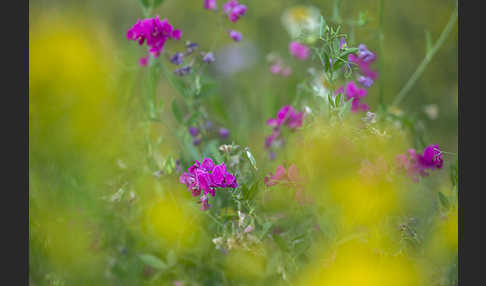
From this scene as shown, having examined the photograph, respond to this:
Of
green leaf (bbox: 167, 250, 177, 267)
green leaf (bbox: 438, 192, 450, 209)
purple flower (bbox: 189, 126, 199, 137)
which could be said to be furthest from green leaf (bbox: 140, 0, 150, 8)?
green leaf (bbox: 438, 192, 450, 209)

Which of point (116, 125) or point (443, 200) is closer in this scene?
point (443, 200)

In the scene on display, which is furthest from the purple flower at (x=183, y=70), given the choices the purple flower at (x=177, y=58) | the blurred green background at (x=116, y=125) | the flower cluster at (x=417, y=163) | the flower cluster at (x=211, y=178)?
the flower cluster at (x=417, y=163)

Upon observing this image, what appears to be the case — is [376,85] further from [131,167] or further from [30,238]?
[30,238]

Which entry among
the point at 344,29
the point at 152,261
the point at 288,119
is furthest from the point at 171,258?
the point at 344,29

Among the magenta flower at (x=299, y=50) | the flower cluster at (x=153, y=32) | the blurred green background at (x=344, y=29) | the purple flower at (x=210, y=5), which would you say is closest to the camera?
the flower cluster at (x=153, y=32)

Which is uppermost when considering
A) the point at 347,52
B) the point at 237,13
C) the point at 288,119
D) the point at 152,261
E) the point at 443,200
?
the point at 237,13

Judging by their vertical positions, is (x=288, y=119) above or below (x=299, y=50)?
below

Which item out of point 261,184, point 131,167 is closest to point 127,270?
point 131,167

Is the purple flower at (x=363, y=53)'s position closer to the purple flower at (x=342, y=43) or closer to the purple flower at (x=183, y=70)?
the purple flower at (x=342, y=43)

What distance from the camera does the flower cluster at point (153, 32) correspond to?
99 cm

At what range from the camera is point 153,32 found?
3.29ft

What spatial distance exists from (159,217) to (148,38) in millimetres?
350

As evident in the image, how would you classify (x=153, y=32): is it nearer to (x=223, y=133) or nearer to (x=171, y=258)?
(x=223, y=133)

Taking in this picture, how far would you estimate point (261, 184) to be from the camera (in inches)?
37.9
